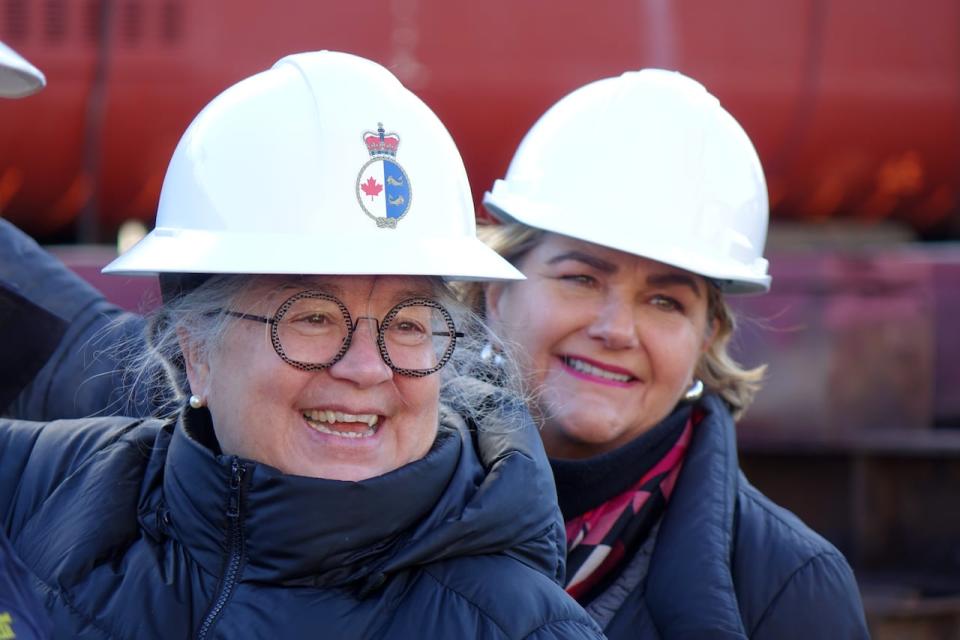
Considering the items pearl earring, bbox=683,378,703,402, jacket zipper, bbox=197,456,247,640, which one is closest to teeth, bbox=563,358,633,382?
pearl earring, bbox=683,378,703,402

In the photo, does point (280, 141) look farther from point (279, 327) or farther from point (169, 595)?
point (169, 595)

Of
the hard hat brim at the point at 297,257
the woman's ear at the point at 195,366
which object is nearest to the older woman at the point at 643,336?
the hard hat brim at the point at 297,257

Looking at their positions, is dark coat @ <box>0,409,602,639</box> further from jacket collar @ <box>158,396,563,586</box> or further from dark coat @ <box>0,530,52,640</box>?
dark coat @ <box>0,530,52,640</box>

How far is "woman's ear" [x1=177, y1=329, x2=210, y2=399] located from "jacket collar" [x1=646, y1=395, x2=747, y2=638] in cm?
89

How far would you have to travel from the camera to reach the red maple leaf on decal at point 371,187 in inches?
73.3

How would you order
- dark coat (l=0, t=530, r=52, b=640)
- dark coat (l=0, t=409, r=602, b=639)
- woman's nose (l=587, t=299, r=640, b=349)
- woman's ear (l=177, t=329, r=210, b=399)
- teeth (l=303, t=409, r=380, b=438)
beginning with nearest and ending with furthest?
1. dark coat (l=0, t=530, r=52, b=640)
2. dark coat (l=0, t=409, r=602, b=639)
3. teeth (l=303, t=409, r=380, b=438)
4. woman's ear (l=177, t=329, r=210, b=399)
5. woman's nose (l=587, t=299, r=640, b=349)

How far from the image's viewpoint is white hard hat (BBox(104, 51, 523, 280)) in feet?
6.02

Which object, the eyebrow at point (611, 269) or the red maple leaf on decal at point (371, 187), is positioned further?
the eyebrow at point (611, 269)

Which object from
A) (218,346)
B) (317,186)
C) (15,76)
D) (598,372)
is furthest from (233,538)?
(598,372)

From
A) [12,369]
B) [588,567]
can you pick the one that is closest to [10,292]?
[12,369]

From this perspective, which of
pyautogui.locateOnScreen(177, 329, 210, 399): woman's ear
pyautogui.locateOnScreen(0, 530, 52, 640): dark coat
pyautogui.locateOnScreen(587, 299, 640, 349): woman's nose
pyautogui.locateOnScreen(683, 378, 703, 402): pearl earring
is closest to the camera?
pyautogui.locateOnScreen(0, 530, 52, 640): dark coat

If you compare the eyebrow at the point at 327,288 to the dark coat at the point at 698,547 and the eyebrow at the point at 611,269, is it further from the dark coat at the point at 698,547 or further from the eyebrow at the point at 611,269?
the eyebrow at the point at 611,269

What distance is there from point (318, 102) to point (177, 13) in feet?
10.0

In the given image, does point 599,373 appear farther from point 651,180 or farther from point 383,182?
point 383,182
